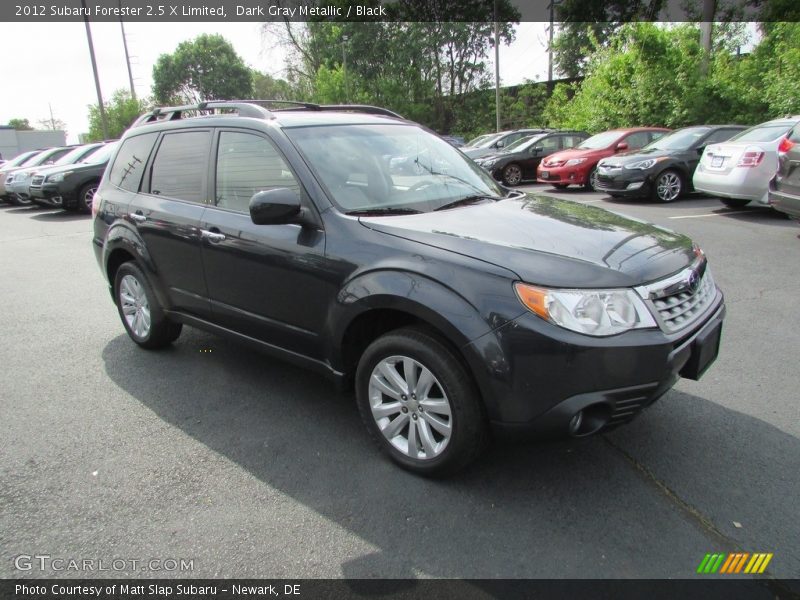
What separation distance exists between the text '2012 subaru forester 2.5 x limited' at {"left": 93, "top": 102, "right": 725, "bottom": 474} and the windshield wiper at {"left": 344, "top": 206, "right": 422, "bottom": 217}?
0.05 feet

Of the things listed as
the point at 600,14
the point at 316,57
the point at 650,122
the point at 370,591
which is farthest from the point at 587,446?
the point at 316,57

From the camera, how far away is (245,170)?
349cm

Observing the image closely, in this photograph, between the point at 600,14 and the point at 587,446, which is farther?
the point at 600,14

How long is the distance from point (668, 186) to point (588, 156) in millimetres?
2546

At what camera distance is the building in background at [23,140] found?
4775 cm

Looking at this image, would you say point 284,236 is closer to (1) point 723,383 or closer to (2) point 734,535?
(2) point 734,535

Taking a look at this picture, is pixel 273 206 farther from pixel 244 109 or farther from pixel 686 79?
pixel 686 79

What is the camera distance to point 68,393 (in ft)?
12.7

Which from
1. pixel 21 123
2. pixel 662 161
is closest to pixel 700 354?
pixel 662 161

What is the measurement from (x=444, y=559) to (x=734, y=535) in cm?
121

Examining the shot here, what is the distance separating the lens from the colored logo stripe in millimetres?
2189

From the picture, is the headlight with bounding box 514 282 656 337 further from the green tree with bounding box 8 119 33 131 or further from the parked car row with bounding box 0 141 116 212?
the green tree with bounding box 8 119 33 131

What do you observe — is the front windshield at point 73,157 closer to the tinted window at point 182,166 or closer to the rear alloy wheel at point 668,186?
the tinted window at point 182,166

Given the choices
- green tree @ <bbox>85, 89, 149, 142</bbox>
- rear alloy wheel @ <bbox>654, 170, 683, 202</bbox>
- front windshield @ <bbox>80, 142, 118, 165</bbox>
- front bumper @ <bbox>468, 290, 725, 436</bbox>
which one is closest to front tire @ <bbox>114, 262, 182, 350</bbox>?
front bumper @ <bbox>468, 290, 725, 436</bbox>
